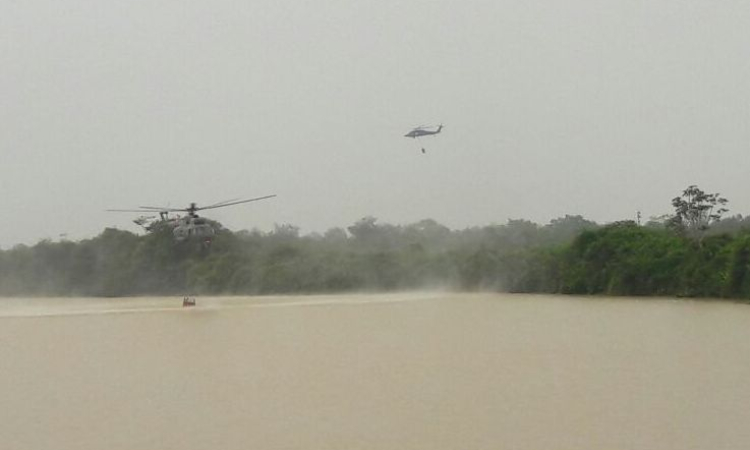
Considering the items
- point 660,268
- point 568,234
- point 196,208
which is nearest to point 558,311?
point 660,268

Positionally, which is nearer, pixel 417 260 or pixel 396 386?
pixel 396 386

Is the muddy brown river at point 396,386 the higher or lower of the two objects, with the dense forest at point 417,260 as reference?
lower

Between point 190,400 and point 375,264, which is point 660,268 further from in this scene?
point 190,400

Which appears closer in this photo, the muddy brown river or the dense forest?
the muddy brown river

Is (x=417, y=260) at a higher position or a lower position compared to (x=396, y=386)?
higher
